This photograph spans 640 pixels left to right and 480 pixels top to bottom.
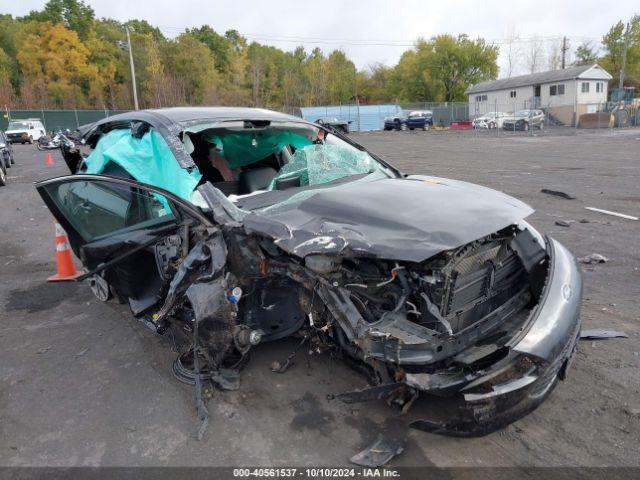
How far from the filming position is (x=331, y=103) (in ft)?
206

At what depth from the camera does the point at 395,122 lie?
4031 centimetres

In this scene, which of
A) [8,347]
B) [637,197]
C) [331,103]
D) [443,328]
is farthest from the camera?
[331,103]

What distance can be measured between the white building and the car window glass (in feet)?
127

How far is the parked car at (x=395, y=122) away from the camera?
4000 cm

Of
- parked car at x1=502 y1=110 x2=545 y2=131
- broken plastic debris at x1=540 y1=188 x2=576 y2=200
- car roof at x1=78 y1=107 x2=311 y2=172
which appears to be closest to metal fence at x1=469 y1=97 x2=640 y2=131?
parked car at x1=502 y1=110 x2=545 y2=131

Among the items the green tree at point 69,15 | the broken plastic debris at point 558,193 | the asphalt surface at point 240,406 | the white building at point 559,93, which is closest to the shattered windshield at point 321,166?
the asphalt surface at point 240,406

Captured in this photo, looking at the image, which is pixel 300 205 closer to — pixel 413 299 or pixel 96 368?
pixel 413 299

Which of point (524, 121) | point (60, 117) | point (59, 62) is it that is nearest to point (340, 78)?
point (59, 62)

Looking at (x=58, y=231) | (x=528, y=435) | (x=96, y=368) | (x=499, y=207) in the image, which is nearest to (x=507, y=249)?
(x=499, y=207)

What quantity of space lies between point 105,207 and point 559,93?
47379mm

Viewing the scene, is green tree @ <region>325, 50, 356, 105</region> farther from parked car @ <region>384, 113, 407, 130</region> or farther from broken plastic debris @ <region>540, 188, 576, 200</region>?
broken plastic debris @ <region>540, 188, 576, 200</region>

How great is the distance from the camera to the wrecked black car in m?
2.30

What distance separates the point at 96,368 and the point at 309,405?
5.31 feet

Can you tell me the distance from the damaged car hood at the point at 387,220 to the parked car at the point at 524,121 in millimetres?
32709
